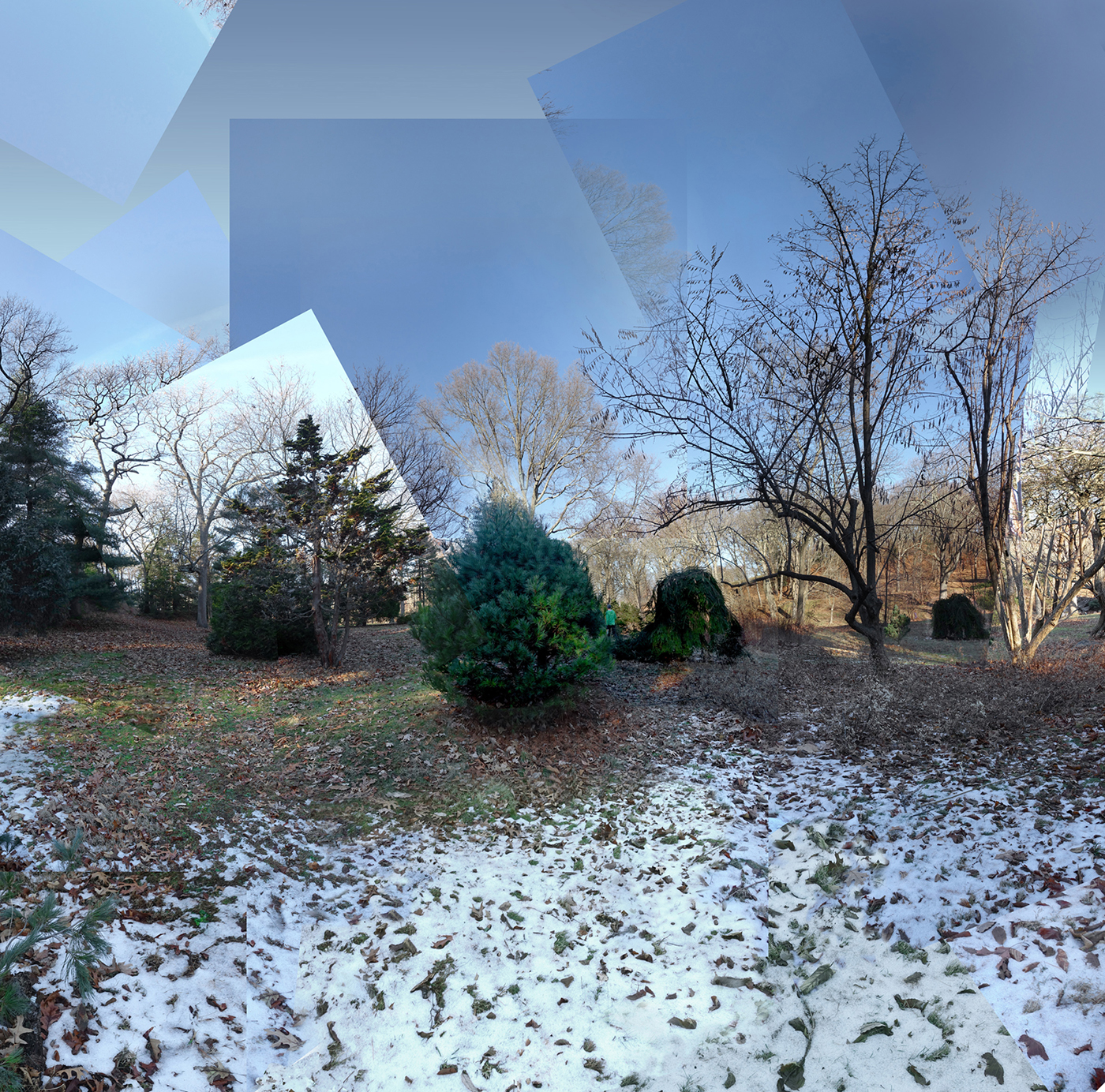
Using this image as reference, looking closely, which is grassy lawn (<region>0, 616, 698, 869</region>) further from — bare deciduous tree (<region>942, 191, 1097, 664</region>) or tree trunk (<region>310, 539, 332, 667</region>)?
bare deciduous tree (<region>942, 191, 1097, 664</region>)

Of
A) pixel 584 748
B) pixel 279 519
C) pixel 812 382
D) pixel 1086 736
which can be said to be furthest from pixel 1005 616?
pixel 279 519

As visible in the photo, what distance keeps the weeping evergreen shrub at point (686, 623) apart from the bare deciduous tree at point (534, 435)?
111 cm

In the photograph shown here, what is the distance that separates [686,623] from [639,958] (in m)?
4.08

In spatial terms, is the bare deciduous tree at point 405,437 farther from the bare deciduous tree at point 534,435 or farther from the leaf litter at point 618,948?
the leaf litter at point 618,948

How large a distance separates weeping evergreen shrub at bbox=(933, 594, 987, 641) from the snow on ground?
180 centimetres

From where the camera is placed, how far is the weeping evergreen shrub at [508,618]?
15.0 ft

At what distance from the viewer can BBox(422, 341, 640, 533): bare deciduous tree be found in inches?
237

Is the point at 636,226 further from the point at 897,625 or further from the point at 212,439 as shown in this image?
the point at 212,439

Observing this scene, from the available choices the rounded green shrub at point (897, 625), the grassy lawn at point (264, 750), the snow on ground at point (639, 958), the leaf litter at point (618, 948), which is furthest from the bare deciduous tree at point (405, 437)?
the rounded green shrub at point (897, 625)

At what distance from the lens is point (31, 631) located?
5918 millimetres

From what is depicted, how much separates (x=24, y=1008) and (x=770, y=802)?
11.2 ft

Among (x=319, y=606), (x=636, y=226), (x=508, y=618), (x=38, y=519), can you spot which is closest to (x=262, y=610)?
(x=319, y=606)

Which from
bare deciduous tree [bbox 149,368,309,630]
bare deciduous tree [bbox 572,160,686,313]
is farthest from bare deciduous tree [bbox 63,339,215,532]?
bare deciduous tree [bbox 572,160,686,313]

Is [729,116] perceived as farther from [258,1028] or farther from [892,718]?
[258,1028]
